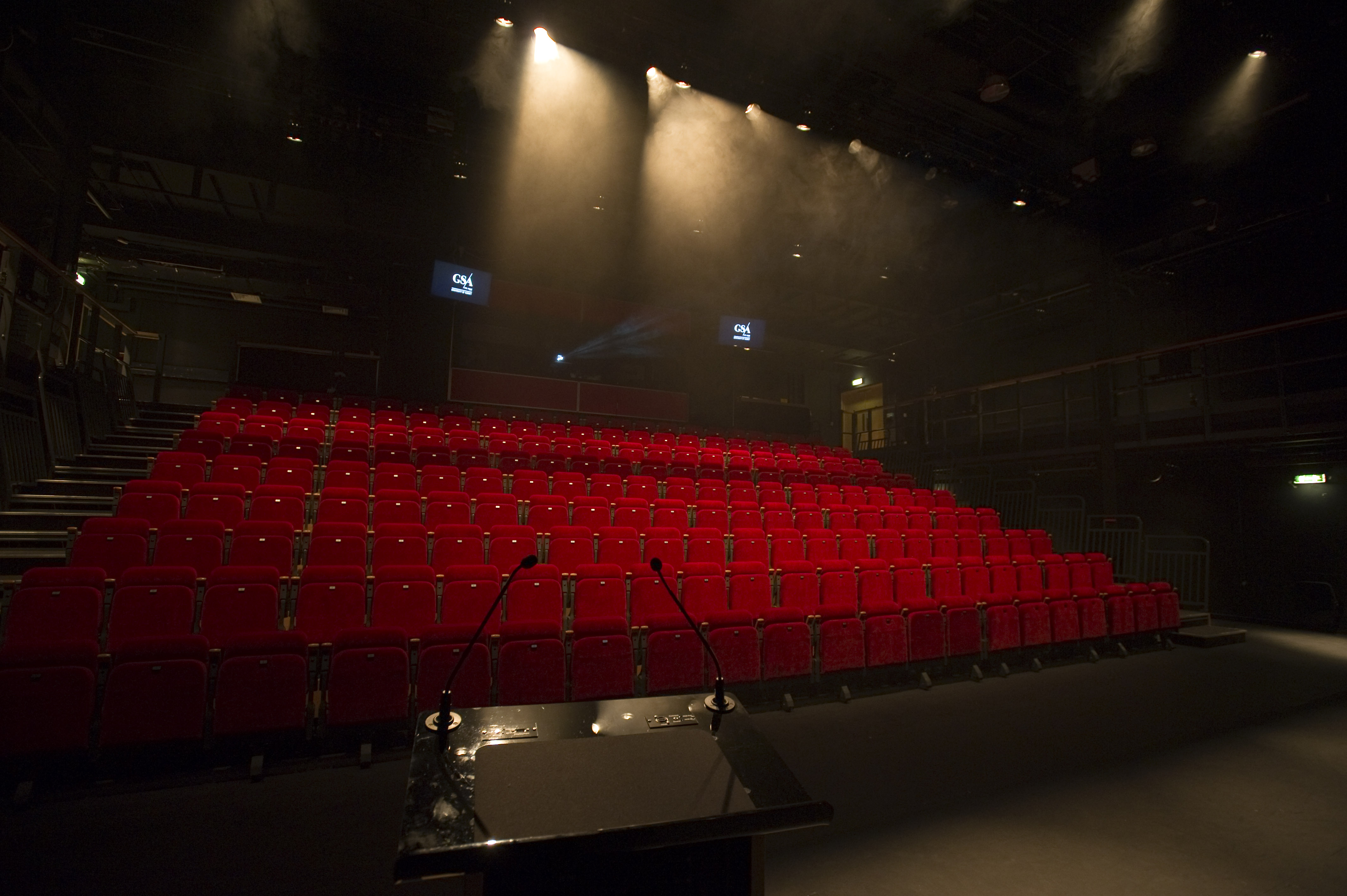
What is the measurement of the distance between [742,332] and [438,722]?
31.3 ft

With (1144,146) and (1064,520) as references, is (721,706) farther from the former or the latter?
(1064,520)

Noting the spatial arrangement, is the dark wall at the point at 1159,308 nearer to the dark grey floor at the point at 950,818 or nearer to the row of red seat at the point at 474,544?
the row of red seat at the point at 474,544

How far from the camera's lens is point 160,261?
834cm

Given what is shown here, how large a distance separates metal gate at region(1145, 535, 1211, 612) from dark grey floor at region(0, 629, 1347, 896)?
12.0 ft

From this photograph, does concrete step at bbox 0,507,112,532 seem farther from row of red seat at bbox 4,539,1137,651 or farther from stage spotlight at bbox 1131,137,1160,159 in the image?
stage spotlight at bbox 1131,137,1160,159

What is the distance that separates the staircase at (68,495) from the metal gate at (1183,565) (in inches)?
361

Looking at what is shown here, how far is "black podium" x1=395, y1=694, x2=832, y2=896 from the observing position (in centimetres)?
81

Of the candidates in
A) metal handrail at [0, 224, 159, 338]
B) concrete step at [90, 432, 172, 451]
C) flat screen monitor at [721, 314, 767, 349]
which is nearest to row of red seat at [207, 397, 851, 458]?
concrete step at [90, 432, 172, 451]

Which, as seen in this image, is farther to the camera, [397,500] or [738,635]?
[397,500]

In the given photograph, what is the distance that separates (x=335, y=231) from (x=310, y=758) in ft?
25.2

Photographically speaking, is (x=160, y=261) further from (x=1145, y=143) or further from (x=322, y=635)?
(x=1145, y=143)

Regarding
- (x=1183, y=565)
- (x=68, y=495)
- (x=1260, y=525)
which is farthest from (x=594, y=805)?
(x=1260, y=525)

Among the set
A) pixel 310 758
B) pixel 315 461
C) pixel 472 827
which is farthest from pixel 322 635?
pixel 315 461

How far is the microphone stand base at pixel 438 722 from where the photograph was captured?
3.47ft
